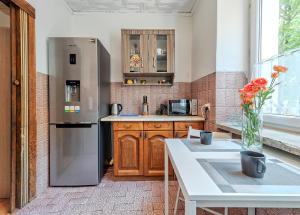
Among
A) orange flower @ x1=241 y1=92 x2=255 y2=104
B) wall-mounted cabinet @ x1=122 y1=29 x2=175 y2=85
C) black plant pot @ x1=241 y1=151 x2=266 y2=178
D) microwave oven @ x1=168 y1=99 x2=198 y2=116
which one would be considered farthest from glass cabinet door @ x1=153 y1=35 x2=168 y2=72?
black plant pot @ x1=241 y1=151 x2=266 y2=178

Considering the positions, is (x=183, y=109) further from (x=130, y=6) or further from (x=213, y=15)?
(x=130, y=6)

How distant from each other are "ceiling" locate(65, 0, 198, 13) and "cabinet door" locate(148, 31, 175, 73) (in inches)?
17.3

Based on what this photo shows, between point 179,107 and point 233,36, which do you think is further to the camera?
point 179,107

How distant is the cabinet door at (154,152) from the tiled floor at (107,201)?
162mm

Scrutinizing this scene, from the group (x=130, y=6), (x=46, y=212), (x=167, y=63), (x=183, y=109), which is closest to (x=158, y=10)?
(x=130, y=6)

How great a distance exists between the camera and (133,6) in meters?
2.99

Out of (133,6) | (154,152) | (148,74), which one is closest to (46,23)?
(133,6)

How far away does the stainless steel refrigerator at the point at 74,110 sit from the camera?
2.36m

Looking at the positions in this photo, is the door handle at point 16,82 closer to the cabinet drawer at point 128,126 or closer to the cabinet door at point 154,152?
the cabinet drawer at point 128,126

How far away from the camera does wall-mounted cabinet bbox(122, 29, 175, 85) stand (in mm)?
2887

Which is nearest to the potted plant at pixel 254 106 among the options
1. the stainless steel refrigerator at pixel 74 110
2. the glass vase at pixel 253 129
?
the glass vase at pixel 253 129

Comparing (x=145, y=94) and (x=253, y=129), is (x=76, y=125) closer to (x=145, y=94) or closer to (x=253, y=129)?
(x=145, y=94)

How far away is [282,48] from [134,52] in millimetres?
1882

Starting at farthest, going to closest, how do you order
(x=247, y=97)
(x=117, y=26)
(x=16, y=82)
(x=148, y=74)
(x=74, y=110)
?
(x=117, y=26), (x=148, y=74), (x=74, y=110), (x=16, y=82), (x=247, y=97)
